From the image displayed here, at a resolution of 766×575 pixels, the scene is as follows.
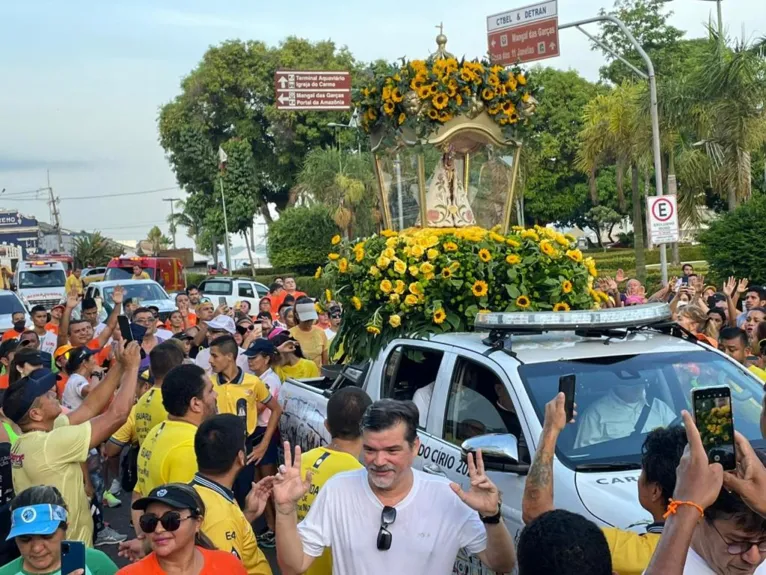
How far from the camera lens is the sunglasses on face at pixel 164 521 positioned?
3.40 metres

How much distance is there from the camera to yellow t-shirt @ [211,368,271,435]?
701cm

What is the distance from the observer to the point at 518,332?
17.5ft

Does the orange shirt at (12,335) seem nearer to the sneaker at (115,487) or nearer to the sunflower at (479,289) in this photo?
the sneaker at (115,487)

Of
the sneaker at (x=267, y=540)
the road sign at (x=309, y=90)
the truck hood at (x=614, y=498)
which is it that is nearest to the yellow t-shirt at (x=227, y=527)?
the truck hood at (x=614, y=498)

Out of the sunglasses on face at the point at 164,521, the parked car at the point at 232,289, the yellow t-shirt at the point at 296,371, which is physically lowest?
the parked car at the point at 232,289

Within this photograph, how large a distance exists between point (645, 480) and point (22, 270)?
28.8 m

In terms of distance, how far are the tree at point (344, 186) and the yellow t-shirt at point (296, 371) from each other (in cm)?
2923

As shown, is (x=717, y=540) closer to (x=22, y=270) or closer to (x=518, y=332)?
(x=518, y=332)

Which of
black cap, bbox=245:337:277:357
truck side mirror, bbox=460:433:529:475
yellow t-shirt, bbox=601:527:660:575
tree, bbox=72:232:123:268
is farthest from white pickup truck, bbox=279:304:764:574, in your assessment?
tree, bbox=72:232:123:268

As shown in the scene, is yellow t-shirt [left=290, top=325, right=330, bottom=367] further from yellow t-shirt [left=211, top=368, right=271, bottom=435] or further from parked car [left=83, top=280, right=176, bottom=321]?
parked car [left=83, top=280, right=176, bottom=321]

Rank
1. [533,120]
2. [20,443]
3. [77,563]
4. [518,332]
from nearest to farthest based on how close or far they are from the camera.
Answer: [77,563] < [20,443] < [518,332] < [533,120]

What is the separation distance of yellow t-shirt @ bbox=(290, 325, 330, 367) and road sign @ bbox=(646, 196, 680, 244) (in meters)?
7.30

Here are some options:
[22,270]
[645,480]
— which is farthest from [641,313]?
[22,270]

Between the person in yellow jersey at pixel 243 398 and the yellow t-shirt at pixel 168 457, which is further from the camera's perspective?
the person in yellow jersey at pixel 243 398
